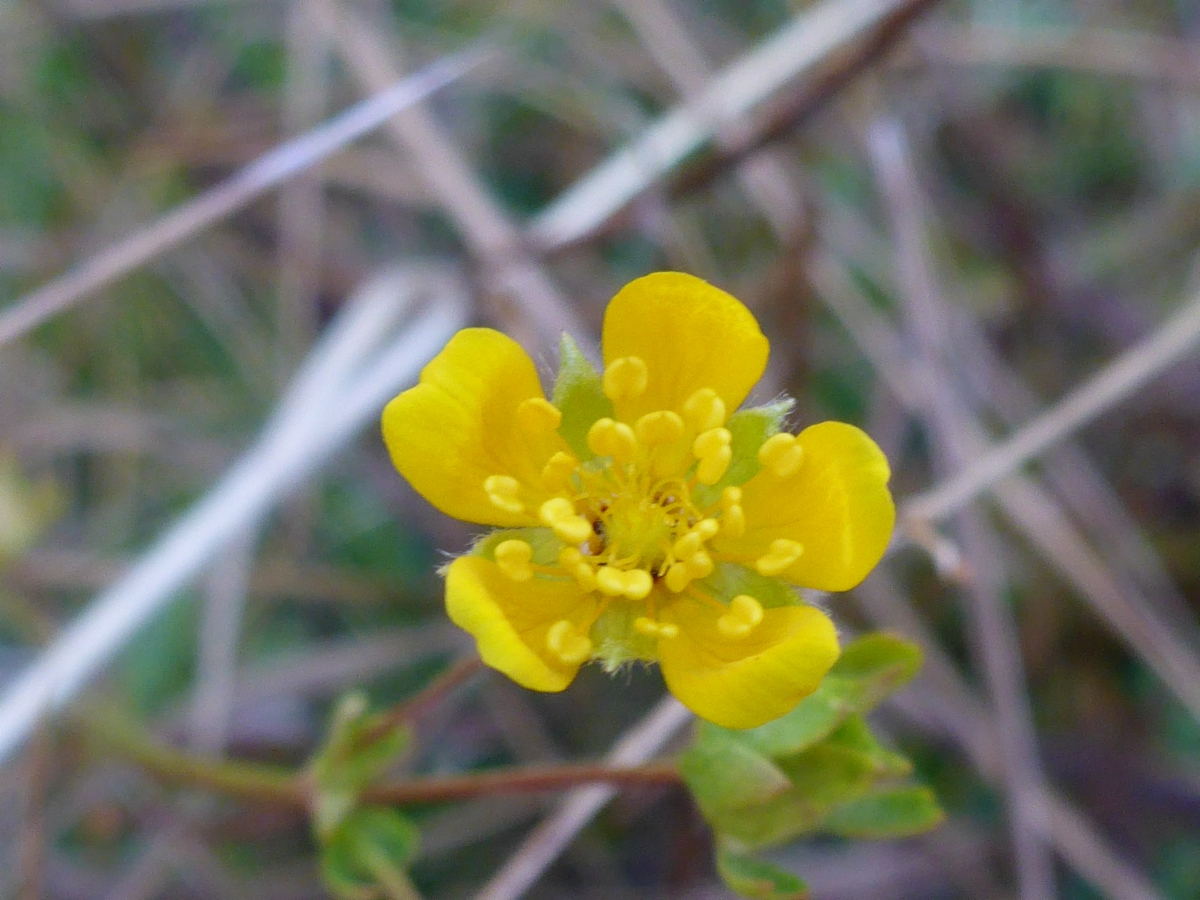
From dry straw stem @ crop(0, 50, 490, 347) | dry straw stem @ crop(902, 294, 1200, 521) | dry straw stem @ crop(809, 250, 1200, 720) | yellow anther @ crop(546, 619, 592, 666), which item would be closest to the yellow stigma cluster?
yellow anther @ crop(546, 619, 592, 666)

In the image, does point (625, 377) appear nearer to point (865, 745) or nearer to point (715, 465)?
point (715, 465)

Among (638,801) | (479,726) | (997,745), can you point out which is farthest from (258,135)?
(997,745)

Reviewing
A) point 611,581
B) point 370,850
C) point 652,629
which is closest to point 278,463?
point 370,850

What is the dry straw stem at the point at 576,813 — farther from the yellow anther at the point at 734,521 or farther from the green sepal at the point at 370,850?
the yellow anther at the point at 734,521

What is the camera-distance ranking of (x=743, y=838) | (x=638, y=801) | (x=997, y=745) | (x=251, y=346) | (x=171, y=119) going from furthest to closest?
(x=171, y=119) → (x=251, y=346) → (x=638, y=801) → (x=997, y=745) → (x=743, y=838)

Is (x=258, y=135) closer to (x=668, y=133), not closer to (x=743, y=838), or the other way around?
(x=668, y=133)

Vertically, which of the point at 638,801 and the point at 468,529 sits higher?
the point at 468,529

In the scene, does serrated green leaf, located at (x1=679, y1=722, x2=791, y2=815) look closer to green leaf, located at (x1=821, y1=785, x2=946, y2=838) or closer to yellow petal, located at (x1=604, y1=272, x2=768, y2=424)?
green leaf, located at (x1=821, y1=785, x2=946, y2=838)
